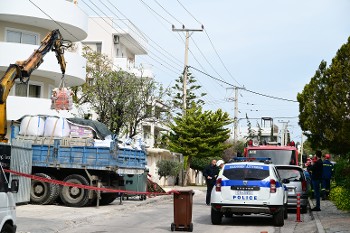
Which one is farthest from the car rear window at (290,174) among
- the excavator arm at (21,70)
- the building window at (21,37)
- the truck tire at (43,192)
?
the building window at (21,37)

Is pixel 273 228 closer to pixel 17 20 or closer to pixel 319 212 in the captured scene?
pixel 319 212

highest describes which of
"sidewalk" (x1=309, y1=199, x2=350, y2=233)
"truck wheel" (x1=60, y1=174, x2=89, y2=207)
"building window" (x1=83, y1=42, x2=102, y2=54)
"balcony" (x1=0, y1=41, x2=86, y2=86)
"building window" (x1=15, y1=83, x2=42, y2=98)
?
"building window" (x1=83, y1=42, x2=102, y2=54)

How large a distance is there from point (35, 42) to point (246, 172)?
67.0 ft

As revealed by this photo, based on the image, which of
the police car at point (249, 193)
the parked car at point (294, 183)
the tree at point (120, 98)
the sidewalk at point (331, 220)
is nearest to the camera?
the sidewalk at point (331, 220)

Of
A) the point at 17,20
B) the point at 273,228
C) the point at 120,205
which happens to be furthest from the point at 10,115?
the point at 273,228

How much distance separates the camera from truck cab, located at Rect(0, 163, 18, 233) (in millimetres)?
9683

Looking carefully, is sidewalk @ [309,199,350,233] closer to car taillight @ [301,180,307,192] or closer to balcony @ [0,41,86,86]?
car taillight @ [301,180,307,192]

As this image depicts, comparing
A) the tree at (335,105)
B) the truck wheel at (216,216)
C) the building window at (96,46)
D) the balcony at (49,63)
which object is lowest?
the truck wheel at (216,216)

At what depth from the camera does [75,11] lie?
115 feet

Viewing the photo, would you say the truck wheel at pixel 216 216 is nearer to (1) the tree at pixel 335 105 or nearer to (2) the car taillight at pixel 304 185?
(2) the car taillight at pixel 304 185

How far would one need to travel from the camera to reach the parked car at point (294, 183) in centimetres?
2175

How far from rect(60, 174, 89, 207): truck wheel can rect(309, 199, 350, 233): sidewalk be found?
7683 mm

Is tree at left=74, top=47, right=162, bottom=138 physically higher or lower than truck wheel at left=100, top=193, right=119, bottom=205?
higher

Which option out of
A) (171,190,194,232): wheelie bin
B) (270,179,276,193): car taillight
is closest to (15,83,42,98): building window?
(270,179,276,193): car taillight
